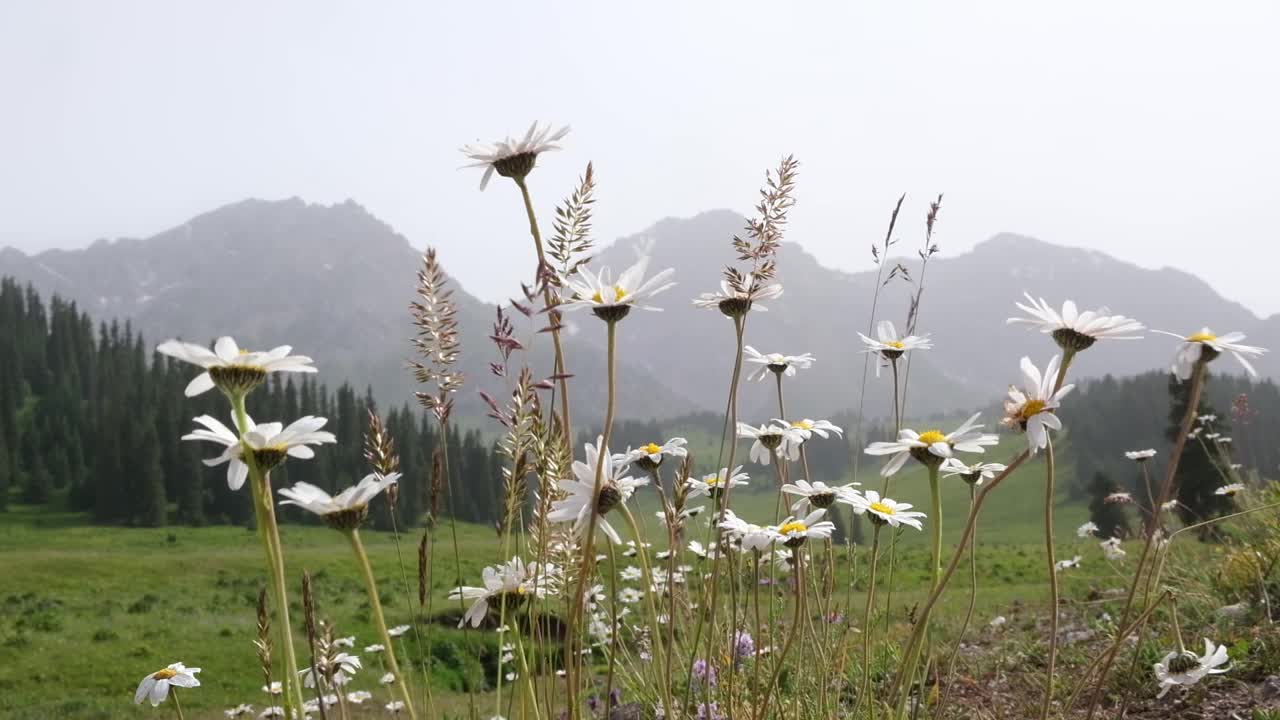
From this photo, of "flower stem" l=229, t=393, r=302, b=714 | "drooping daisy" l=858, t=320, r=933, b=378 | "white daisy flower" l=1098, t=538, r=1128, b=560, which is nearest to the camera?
"flower stem" l=229, t=393, r=302, b=714

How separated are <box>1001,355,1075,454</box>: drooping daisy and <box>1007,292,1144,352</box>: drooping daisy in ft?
0.23

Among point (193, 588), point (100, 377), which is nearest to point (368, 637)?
point (193, 588)

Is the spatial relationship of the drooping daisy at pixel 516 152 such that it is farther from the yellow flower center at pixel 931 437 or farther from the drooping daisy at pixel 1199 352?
the drooping daisy at pixel 1199 352

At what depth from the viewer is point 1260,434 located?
325ft

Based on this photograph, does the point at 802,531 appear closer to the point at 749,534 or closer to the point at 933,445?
the point at 749,534

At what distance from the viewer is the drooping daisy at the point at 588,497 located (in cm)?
190

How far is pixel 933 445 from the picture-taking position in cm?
192

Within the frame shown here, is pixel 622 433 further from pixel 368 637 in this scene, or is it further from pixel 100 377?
pixel 368 637

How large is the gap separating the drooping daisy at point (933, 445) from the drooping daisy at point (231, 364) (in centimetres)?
143

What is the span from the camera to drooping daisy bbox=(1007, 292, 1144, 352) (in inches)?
81.0

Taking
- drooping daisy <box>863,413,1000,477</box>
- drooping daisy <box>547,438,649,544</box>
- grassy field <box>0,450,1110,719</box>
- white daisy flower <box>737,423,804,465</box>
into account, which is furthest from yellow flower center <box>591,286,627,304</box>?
grassy field <box>0,450,1110,719</box>

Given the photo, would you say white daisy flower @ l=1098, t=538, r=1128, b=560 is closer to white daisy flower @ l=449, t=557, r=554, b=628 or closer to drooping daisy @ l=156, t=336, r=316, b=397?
white daisy flower @ l=449, t=557, r=554, b=628

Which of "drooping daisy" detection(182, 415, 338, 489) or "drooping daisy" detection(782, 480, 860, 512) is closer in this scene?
"drooping daisy" detection(182, 415, 338, 489)

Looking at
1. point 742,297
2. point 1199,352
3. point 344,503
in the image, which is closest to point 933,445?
point 742,297
